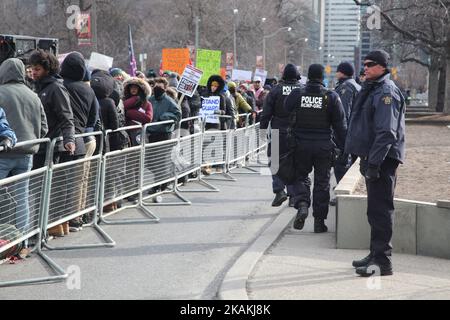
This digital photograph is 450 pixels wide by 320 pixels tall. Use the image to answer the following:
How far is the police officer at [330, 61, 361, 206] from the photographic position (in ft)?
41.4

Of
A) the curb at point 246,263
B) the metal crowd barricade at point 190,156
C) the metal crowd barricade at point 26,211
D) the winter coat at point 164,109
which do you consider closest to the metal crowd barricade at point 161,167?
the metal crowd barricade at point 190,156

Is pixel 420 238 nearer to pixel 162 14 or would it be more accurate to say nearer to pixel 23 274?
pixel 23 274

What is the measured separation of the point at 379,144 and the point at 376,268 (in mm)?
1092

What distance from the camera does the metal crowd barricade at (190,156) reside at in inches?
525

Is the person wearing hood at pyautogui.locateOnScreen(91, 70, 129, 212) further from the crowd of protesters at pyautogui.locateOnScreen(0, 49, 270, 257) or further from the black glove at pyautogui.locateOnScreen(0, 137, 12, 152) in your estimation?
the black glove at pyautogui.locateOnScreen(0, 137, 12, 152)

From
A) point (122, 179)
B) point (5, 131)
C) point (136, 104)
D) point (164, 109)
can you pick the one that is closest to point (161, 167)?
point (136, 104)

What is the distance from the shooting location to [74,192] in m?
9.23

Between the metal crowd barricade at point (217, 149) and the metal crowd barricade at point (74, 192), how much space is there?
505 centimetres

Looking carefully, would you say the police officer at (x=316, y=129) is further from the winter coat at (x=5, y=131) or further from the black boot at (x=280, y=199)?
the winter coat at (x=5, y=131)

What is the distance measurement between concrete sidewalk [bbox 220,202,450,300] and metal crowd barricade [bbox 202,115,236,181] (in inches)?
221

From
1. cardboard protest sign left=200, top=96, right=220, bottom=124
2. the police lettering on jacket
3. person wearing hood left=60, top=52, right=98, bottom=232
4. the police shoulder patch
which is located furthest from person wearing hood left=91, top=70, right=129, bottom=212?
cardboard protest sign left=200, top=96, right=220, bottom=124
